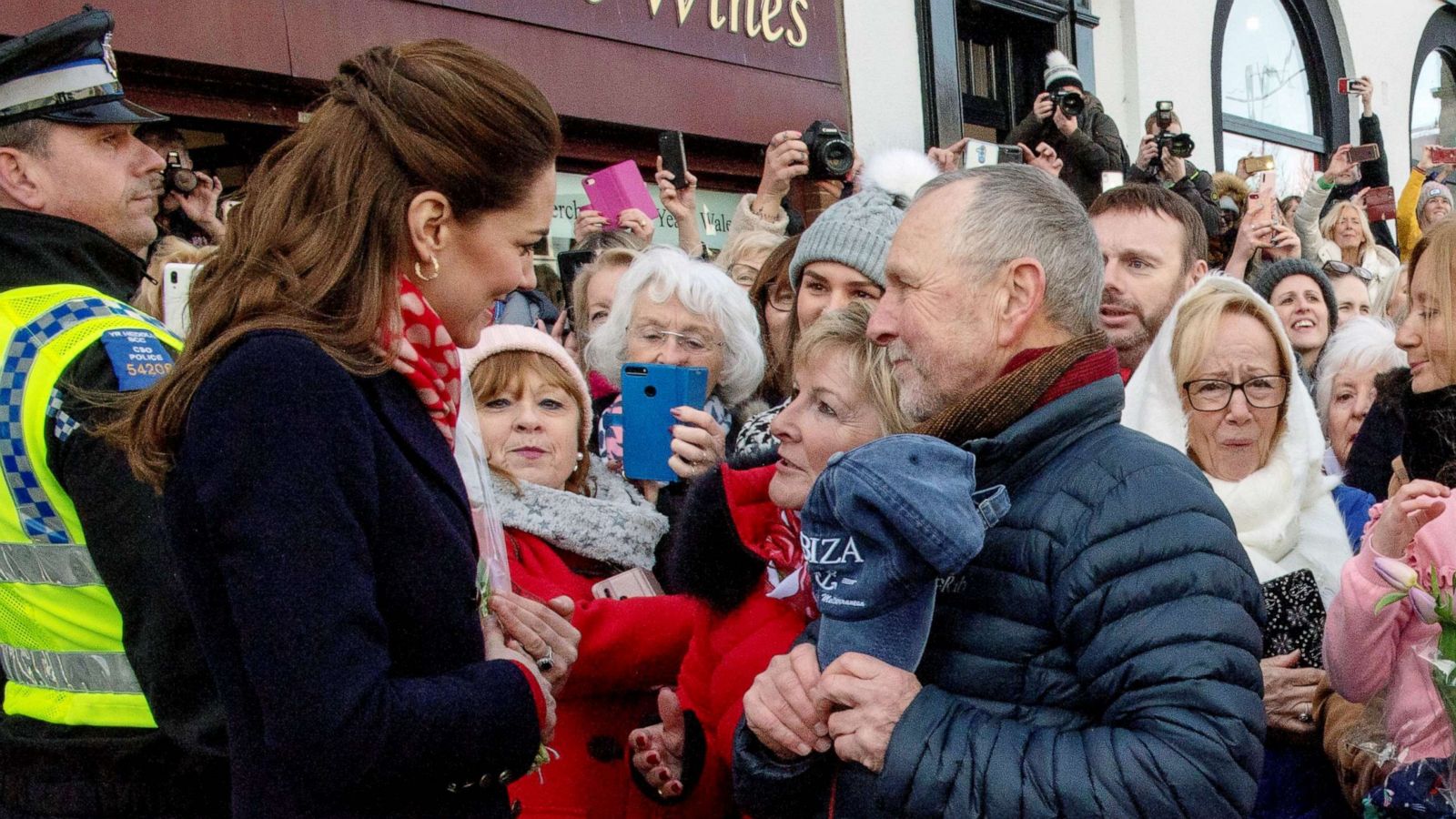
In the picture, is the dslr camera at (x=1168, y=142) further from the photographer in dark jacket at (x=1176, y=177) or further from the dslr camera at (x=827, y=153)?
the dslr camera at (x=827, y=153)

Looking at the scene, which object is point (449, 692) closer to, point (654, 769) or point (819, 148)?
point (654, 769)

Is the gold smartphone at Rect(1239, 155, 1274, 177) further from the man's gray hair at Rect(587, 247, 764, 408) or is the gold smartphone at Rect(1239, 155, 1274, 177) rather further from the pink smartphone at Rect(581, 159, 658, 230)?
the man's gray hair at Rect(587, 247, 764, 408)

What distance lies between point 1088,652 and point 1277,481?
1.40 m

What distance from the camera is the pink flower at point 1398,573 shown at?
2.09m

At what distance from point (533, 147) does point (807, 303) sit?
138 cm

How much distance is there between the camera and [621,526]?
2895mm

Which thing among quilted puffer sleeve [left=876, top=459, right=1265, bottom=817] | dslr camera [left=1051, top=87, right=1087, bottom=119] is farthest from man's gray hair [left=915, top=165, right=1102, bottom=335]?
dslr camera [left=1051, top=87, right=1087, bottom=119]

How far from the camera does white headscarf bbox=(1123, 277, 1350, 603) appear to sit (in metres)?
2.74

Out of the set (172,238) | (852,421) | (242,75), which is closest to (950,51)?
(242,75)

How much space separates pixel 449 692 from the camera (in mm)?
1617

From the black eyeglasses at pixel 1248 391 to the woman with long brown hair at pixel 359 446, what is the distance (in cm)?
174

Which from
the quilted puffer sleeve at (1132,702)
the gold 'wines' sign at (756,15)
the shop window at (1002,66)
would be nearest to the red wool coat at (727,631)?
the quilted puffer sleeve at (1132,702)

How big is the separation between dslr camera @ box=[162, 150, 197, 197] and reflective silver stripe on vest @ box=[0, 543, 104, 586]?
9.50 ft

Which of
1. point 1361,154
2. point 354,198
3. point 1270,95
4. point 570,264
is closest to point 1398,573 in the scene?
point 354,198
